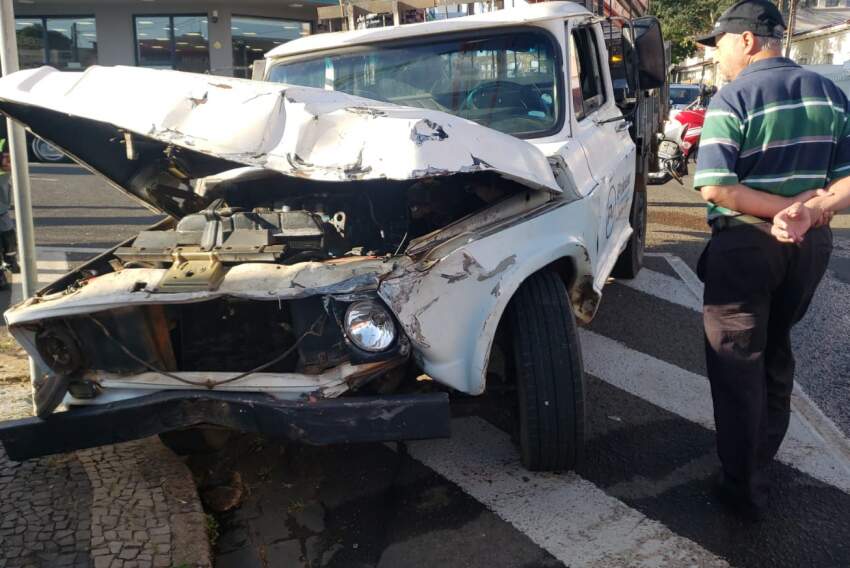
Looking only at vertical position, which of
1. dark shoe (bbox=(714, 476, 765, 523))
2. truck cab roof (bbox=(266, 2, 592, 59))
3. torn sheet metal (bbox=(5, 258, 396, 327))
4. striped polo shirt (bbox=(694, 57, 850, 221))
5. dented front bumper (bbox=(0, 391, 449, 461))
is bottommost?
dark shoe (bbox=(714, 476, 765, 523))

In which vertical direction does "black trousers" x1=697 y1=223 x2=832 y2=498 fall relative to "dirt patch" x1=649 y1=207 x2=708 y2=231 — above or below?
above

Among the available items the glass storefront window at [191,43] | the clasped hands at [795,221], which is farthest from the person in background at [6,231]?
the glass storefront window at [191,43]

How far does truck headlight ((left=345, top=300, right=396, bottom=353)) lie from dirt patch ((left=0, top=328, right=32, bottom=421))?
2.19 metres

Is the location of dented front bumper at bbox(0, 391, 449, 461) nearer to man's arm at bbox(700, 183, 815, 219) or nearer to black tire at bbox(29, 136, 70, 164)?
man's arm at bbox(700, 183, 815, 219)

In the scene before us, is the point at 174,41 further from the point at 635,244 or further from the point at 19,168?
the point at 19,168

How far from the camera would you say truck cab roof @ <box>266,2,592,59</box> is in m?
4.36

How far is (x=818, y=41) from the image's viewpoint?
35.8 m

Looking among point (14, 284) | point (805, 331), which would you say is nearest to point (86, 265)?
point (14, 284)

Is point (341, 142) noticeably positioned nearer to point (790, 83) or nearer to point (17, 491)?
point (790, 83)

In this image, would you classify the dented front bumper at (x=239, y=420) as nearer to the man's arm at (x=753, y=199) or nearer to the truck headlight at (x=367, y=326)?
the truck headlight at (x=367, y=326)

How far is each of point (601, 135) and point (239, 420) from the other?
2939 millimetres

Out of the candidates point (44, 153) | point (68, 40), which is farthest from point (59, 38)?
point (44, 153)

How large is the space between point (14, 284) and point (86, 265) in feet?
11.8

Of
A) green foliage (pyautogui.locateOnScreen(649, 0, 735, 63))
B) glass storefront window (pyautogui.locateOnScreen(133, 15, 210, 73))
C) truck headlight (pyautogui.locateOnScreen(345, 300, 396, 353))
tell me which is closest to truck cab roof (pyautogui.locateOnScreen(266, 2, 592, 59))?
truck headlight (pyautogui.locateOnScreen(345, 300, 396, 353))
